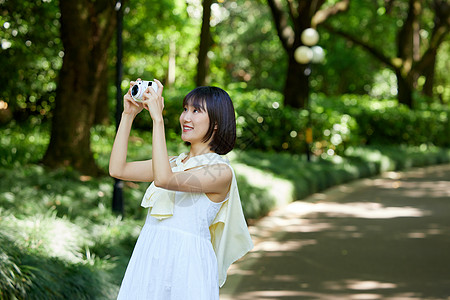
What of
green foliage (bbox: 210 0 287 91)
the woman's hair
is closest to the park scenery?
the woman's hair

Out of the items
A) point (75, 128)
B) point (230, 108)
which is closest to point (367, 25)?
point (75, 128)

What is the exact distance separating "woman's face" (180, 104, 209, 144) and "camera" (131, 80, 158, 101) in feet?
0.81

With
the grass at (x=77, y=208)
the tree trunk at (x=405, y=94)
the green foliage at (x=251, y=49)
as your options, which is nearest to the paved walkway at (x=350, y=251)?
the grass at (x=77, y=208)

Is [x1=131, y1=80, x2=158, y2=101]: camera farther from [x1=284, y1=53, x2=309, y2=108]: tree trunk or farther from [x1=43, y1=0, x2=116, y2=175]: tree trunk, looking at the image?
[x1=284, y1=53, x2=309, y2=108]: tree trunk

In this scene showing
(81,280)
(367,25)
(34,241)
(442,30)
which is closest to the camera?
(81,280)

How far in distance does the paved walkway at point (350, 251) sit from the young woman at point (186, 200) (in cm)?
313

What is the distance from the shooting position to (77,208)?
7812 mm

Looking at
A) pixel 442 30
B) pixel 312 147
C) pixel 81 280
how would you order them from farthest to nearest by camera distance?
pixel 442 30 → pixel 312 147 → pixel 81 280

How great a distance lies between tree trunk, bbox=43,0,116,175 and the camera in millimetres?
10000

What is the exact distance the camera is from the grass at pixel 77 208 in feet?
17.0

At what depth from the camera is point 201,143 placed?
3076mm

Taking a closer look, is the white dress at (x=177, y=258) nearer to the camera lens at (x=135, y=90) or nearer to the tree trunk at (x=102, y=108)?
the camera lens at (x=135, y=90)

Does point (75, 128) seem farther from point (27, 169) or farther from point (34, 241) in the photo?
point (34, 241)

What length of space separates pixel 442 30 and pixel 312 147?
1109cm
